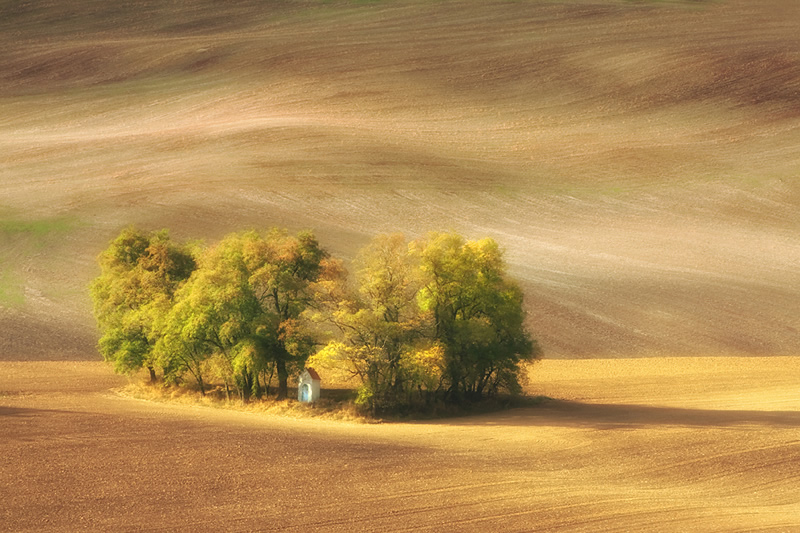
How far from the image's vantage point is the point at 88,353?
57375 millimetres

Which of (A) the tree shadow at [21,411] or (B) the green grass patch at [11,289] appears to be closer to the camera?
(A) the tree shadow at [21,411]

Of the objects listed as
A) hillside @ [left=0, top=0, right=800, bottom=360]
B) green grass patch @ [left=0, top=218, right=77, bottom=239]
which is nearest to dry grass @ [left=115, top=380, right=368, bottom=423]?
hillside @ [left=0, top=0, right=800, bottom=360]

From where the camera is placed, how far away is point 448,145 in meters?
91.6

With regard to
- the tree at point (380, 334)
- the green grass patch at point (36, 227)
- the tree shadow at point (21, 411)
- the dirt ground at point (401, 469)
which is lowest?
the dirt ground at point (401, 469)

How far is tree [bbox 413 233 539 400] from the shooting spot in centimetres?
4062

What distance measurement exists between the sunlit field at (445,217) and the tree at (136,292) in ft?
7.48

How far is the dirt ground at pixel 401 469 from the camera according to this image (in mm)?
24188

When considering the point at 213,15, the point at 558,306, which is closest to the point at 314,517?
the point at 558,306

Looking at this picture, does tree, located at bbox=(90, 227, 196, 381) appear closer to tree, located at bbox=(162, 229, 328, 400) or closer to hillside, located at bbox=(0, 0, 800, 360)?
tree, located at bbox=(162, 229, 328, 400)

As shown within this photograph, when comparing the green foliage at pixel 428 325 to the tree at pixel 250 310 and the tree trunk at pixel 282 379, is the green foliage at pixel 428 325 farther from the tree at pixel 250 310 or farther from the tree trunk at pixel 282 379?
the tree trunk at pixel 282 379

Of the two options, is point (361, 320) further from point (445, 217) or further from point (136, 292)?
point (445, 217)

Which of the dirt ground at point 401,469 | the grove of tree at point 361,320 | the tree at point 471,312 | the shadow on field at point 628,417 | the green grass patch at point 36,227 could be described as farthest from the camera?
the green grass patch at point 36,227

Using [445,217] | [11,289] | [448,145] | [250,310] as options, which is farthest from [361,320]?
[448,145]

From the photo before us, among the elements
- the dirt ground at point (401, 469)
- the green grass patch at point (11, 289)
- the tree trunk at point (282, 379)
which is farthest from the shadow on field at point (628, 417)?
the green grass patch at point (11, 289)
